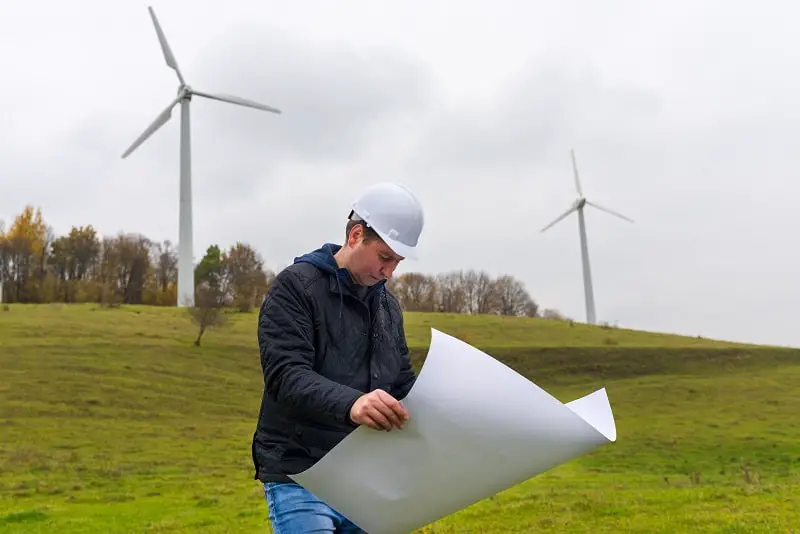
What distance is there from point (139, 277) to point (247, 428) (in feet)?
180

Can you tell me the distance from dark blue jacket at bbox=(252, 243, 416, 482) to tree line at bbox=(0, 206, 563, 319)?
59.3 meters

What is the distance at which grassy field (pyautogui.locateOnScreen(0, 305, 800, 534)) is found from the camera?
32.8 ft

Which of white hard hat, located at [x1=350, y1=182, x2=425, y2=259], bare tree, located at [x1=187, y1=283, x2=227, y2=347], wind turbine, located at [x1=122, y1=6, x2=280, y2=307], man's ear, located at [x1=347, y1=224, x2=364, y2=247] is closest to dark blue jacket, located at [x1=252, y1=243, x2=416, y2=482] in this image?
man's ear, located at [x1=347, y1=224, x2=364, y2=247]

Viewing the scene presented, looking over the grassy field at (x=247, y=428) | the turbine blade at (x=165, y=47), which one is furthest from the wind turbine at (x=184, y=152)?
the grassy field at (x=247, y=428)

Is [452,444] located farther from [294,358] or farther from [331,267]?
[331,267]

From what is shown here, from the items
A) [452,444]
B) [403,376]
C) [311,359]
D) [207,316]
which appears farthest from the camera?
[207,316]

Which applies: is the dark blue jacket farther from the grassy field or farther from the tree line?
the tree line

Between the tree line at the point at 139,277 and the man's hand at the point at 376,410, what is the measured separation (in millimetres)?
59737

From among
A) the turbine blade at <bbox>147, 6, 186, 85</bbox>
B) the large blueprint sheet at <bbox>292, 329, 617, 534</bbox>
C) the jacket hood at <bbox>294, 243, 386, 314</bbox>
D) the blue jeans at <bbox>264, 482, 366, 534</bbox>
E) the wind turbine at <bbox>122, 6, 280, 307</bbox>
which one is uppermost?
the turbine blade at <bbox>147, 6, 186, 85</bbox>

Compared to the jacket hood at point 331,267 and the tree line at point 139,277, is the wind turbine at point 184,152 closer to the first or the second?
the tree line at point 139,277

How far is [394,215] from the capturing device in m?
2.65

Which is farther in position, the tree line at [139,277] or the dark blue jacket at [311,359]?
the tree line at [139,277]

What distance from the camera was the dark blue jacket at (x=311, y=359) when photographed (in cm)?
249

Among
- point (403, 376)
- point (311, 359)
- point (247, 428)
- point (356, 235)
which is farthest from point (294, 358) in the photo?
point (247, 428)
